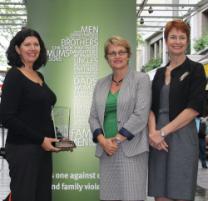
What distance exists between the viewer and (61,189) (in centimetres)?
615

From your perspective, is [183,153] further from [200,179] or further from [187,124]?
[200,179]

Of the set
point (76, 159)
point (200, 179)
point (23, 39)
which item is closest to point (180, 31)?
point (23, 39)

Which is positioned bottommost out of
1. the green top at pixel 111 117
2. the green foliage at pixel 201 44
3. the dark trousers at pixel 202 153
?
the dark trousers at pixel 202 153

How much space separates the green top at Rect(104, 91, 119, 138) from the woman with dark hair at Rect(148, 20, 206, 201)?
0.29 metres

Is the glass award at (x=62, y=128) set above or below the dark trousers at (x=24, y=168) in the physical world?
above

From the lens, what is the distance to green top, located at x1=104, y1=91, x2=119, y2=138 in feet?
13.2

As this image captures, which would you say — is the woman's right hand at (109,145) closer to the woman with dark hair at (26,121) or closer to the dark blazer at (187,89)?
the woman with dark hair at (26,121)

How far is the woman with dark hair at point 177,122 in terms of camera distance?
394cm

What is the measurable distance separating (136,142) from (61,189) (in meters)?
2.41

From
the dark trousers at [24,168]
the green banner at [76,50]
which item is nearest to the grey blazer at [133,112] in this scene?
the dark trousers at [24,168]

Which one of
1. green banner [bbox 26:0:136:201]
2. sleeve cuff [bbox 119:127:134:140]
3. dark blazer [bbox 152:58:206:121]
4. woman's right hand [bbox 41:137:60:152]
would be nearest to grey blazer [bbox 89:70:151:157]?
sleeve cuff [bbox 119:127:134:140]

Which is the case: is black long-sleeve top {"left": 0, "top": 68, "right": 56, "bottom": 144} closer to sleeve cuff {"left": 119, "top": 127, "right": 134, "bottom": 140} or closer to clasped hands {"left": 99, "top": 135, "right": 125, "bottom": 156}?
clasped hands {"left": 99, "top": 135, "right": 125, "bottom": 156}

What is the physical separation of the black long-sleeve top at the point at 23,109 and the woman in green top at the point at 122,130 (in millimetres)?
461

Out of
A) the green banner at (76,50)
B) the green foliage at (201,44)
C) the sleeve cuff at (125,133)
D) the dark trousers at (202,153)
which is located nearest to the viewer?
A: the sleeve cuff at (125,133)
